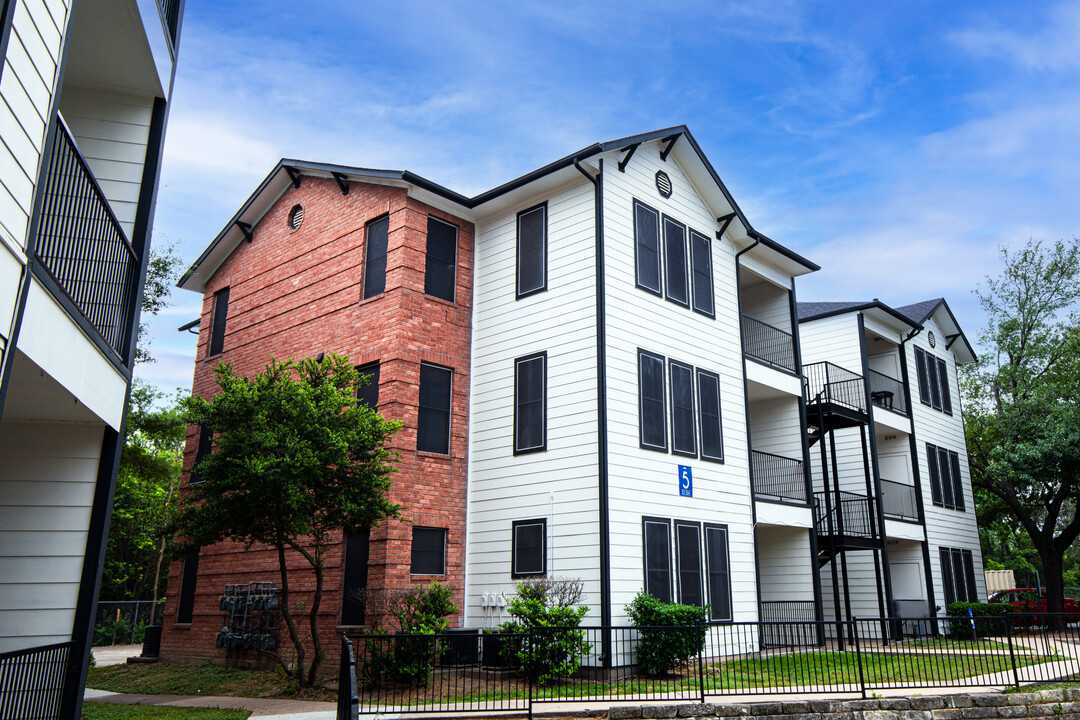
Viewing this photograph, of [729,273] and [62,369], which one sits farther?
[729,273]

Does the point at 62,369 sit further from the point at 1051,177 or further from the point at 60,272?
the point at 1051,177

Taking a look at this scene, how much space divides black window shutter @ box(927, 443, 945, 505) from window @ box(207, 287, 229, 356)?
22735 millimetres

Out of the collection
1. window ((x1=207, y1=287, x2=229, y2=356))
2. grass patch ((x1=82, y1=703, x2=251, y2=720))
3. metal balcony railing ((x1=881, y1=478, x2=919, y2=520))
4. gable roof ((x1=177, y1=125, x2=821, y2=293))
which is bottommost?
grass patch ((x1=82, y1=703, x2=251, y2=720))

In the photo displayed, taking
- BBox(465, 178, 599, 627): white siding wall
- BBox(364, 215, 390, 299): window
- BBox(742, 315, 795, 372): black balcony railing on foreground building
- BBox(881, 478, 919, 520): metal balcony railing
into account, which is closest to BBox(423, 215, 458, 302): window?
BBox(465, 178, 599, 627): white siding wall

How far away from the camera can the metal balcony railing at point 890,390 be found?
1048 inches

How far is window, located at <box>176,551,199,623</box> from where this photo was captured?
20000 mm

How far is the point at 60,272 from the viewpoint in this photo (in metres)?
6.75

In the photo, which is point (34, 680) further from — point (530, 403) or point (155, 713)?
point (530, 403)

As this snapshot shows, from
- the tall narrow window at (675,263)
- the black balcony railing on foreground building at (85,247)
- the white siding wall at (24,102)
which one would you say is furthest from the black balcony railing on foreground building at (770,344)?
the white siding wall at (24,102)

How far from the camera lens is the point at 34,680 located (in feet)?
22.7

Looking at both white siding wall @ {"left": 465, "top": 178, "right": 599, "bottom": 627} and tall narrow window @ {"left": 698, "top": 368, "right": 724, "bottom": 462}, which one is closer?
white siding wall @ {"left": 465, "top": 178, "right": 599, "bottom": 627}

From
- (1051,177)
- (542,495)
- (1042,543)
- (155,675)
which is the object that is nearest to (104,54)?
(542,495)

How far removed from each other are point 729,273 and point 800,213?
7330cm

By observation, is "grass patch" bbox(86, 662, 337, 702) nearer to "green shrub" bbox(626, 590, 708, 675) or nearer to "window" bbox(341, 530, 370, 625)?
"window" bbox(341, 530, 370, 625)
